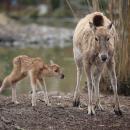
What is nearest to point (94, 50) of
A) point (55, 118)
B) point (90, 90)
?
point (90, 90)

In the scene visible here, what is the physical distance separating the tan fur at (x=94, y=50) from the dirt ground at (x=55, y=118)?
273 mm

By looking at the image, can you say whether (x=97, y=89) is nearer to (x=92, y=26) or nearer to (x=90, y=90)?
(x=90, y=90)

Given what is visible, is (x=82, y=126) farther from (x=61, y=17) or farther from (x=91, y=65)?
(x=61, y=17)

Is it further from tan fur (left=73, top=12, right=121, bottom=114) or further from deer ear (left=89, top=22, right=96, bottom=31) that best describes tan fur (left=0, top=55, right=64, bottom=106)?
deer ear (left=89, top=22, right=96, bottom=31)

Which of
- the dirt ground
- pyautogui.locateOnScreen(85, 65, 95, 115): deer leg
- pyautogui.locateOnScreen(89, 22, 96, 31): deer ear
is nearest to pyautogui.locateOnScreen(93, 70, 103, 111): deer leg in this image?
the dirt ground

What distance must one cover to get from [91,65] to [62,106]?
1.17 metres

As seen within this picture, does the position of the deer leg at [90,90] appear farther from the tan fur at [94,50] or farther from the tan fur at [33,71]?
the tan fur at [33,71]

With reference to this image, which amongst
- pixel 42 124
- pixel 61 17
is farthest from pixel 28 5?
pixel 42 124

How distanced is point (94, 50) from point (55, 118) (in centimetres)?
132

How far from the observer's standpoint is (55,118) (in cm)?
1011

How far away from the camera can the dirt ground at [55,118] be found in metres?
9.54

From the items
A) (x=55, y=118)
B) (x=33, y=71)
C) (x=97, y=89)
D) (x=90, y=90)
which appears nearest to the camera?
(x=55, y=118)

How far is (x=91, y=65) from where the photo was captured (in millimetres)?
10516

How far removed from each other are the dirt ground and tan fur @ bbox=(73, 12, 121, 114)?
273 mm
